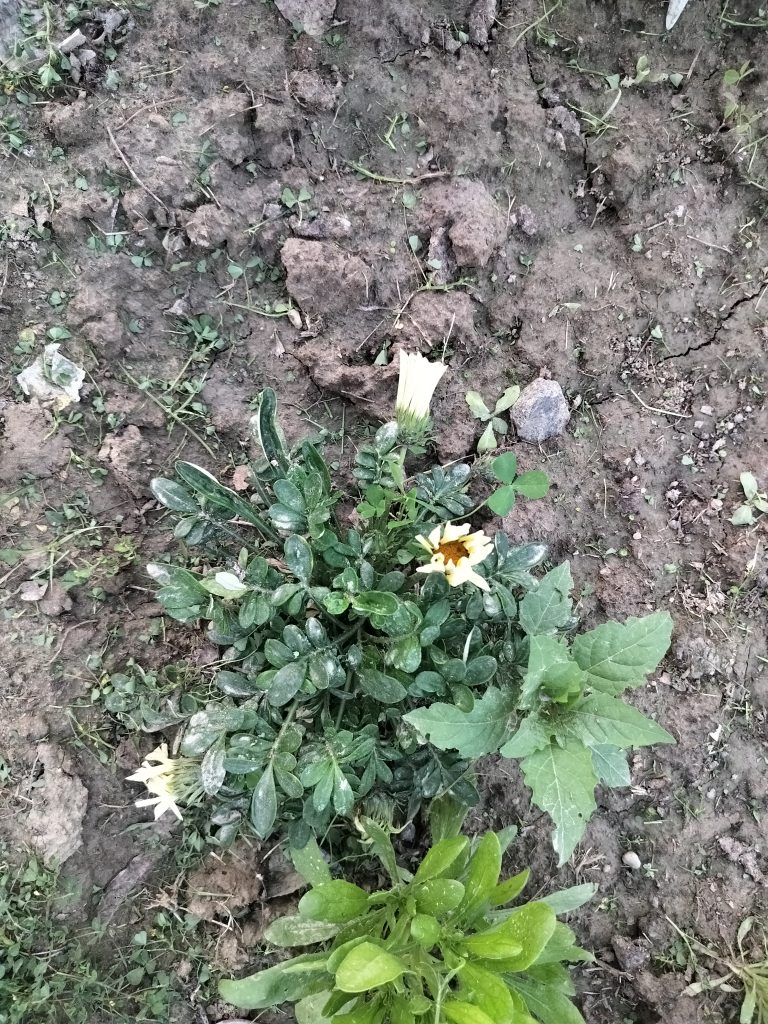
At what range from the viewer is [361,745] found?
1.60m

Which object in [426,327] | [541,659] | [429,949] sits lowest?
[429,949]

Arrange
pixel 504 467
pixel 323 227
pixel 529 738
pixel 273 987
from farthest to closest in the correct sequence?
pixel 323 227 < pixel 504 467 < pixel 273 987 < pixel 529 738

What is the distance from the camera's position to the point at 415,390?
64.9 inches

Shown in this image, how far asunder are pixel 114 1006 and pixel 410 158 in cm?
272

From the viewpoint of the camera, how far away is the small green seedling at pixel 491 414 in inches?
85.3

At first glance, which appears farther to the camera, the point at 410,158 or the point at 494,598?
the point at 410,158

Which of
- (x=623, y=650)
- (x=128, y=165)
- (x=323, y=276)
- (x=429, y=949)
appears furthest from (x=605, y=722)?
(x=128, y=165)

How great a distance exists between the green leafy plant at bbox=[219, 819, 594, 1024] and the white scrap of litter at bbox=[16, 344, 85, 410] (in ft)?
4.82

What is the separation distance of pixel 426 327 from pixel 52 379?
1.13 m

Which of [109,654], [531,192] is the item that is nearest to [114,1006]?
[109,654]

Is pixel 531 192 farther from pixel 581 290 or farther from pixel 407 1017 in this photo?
pixel 407 1017

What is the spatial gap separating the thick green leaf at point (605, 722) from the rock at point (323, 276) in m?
1.34

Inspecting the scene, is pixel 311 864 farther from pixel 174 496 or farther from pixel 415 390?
pixel 415 390

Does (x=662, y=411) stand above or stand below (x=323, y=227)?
below
